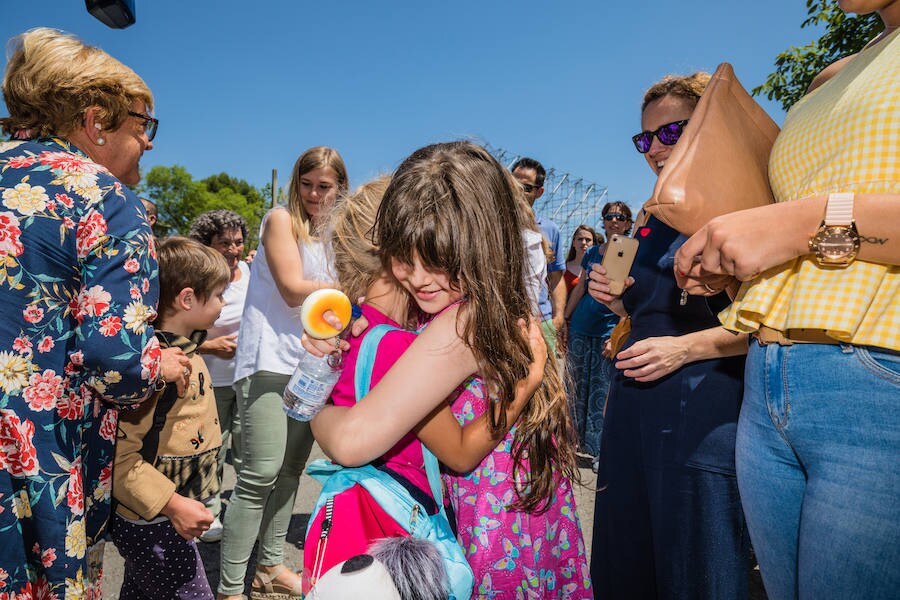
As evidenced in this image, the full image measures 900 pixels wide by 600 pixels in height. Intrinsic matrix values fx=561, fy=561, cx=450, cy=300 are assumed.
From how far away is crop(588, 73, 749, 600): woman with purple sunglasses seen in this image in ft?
5.47

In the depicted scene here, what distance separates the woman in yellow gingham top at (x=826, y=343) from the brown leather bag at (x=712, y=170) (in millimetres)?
93

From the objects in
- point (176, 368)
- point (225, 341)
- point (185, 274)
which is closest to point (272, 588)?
point (225, 341)

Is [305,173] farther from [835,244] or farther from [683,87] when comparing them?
[835,244]

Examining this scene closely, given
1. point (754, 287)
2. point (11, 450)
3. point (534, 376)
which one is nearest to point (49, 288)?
point (11, 450)

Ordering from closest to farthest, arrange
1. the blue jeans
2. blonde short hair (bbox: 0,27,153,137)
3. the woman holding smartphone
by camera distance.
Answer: the blue jeans
blonde short hair (bbox: 0,27,153,137)
the woman holding smartphone

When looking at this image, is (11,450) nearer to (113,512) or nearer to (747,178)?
(113,512)

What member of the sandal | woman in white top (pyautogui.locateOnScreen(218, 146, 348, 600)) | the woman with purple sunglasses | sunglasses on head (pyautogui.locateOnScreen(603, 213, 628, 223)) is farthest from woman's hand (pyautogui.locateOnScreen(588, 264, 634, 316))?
sunglasses on head (pyautogui.locateOnScreen(603, 213, 628, 223))

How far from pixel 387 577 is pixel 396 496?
0.81 ft

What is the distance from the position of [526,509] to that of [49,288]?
1.42 m

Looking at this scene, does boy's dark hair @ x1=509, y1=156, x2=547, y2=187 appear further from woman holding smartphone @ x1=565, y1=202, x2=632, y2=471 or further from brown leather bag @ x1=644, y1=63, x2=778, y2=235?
brown leather bag @ x1=644, y1=63, x2=778, y2=235

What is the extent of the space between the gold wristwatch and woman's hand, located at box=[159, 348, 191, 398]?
1935mm

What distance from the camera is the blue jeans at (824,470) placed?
1.03m

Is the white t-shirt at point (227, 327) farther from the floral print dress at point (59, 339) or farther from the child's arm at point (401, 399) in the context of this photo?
the child's arm at point (401, 399)

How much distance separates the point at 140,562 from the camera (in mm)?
2098
